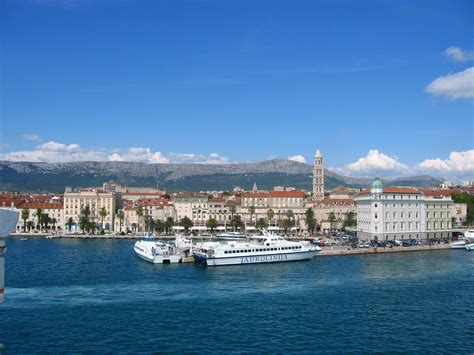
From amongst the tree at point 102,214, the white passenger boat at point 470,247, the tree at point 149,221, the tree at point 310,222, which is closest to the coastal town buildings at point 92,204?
the tree at point 102,214

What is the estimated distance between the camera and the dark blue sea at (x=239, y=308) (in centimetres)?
1566

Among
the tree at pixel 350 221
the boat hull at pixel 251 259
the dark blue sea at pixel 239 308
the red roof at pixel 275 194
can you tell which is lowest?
the dark blue sea at pixel 239 308

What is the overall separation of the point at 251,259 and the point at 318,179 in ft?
174

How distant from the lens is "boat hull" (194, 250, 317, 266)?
33.4 m

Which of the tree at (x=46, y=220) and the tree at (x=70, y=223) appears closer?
the tree at (x=70, y=223)

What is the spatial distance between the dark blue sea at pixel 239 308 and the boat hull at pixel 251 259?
2.94 feet

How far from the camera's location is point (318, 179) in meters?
85.8

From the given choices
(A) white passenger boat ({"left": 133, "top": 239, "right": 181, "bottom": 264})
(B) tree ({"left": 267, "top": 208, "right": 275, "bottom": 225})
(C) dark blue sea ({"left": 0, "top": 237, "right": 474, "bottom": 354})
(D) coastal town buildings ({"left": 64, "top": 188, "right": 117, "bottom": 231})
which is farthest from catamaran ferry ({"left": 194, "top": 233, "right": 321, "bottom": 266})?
(D) coastal town buildings ({"left": 64, "top": 188, "right": 117, "bottom": 231})

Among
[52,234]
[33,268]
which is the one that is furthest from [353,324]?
[52,234]

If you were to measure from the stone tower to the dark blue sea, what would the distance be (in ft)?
169

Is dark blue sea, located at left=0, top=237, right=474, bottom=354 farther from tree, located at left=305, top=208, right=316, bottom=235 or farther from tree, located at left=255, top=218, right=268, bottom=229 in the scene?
tree, located at left=255, top=218, right=268, bottom=229

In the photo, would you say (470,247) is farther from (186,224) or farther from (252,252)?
(186,224)

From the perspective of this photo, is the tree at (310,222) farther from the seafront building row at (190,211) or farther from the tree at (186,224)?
the tree at (186,224)

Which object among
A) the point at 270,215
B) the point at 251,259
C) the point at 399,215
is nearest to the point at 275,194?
the point at 270,215
